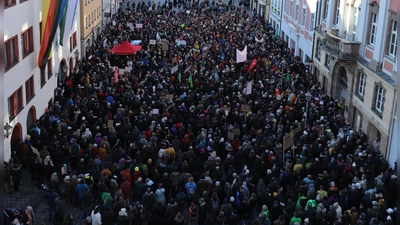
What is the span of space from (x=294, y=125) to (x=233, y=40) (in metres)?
24.2

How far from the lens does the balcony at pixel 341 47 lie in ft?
84.7

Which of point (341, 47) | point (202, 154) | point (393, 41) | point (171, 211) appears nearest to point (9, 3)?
point (202, 154)

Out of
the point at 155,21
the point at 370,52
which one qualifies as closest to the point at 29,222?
the point at 370,52

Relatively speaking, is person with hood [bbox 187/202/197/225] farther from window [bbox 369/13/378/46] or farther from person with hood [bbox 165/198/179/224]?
window [bbox 369/13/378/46]

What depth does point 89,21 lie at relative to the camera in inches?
1620

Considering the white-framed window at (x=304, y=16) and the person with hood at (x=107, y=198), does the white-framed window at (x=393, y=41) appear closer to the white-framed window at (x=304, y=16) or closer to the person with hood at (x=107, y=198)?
the person with hood at (x=107, y=198)

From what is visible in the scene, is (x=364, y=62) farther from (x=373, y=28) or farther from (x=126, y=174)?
(x=126, y=174)

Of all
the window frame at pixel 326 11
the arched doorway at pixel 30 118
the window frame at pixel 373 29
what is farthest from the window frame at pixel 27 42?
the window frame at pixel 326 11

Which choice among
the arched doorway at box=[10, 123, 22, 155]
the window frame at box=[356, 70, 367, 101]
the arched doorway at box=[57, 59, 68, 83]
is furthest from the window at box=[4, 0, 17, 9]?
the window frame at box=[356, 70, 367, 101]

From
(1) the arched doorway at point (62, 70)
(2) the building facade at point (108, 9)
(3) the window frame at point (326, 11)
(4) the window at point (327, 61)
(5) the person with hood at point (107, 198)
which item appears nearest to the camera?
(5) the person with hood at point (107, 198)

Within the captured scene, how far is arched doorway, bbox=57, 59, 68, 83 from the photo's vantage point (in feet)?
96.0

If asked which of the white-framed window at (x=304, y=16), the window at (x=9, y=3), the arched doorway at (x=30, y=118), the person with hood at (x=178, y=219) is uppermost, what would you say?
the window at (x=9, y=3)

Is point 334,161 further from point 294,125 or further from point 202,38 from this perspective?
point 202,38

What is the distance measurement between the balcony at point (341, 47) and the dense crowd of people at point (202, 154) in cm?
243
